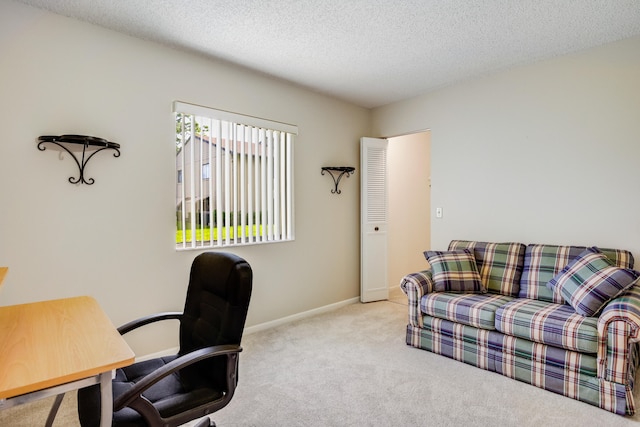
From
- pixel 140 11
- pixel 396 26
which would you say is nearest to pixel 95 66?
pixel 140 11

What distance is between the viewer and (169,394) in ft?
4.79

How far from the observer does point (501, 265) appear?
3.15m

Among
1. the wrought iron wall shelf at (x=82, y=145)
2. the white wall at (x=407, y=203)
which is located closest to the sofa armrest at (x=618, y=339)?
the white wall at (x=407, y=203)

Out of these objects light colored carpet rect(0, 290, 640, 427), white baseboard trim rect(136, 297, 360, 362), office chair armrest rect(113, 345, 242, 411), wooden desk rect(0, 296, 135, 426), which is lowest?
light colored carpet rect(0, 290, 640, 427)

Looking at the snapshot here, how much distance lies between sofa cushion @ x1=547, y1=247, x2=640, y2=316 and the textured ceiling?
5.72 feet

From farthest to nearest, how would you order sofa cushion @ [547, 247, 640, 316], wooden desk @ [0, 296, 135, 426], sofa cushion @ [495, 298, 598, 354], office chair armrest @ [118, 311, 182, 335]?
sofa cushion @ [547, 247, 640, 316]
sofa cushion @ [495, 298, 598, 354]
office chair armrest @ [118, 311, 182, 335]
wooden desk @ [0, 296, 135, 426]

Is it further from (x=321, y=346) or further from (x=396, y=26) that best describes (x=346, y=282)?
(x=396, y=26)

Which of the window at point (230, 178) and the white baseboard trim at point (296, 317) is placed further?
the white baseboard trim at point (296, 317)

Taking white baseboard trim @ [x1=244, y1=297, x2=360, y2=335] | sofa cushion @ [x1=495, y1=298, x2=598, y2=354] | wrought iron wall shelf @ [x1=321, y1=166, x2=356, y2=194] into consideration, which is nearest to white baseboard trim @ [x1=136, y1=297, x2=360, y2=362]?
white baseboard trim @ [x1=244, y1=297, x2=360, y2=335]

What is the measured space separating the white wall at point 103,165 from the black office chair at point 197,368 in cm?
110

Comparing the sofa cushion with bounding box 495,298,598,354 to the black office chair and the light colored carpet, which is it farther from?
the black office chair

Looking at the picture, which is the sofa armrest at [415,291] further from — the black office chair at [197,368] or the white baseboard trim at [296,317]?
the black office chair at [197,368]

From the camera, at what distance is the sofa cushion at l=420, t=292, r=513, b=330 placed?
8.62 ft

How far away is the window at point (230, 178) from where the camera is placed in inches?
118
